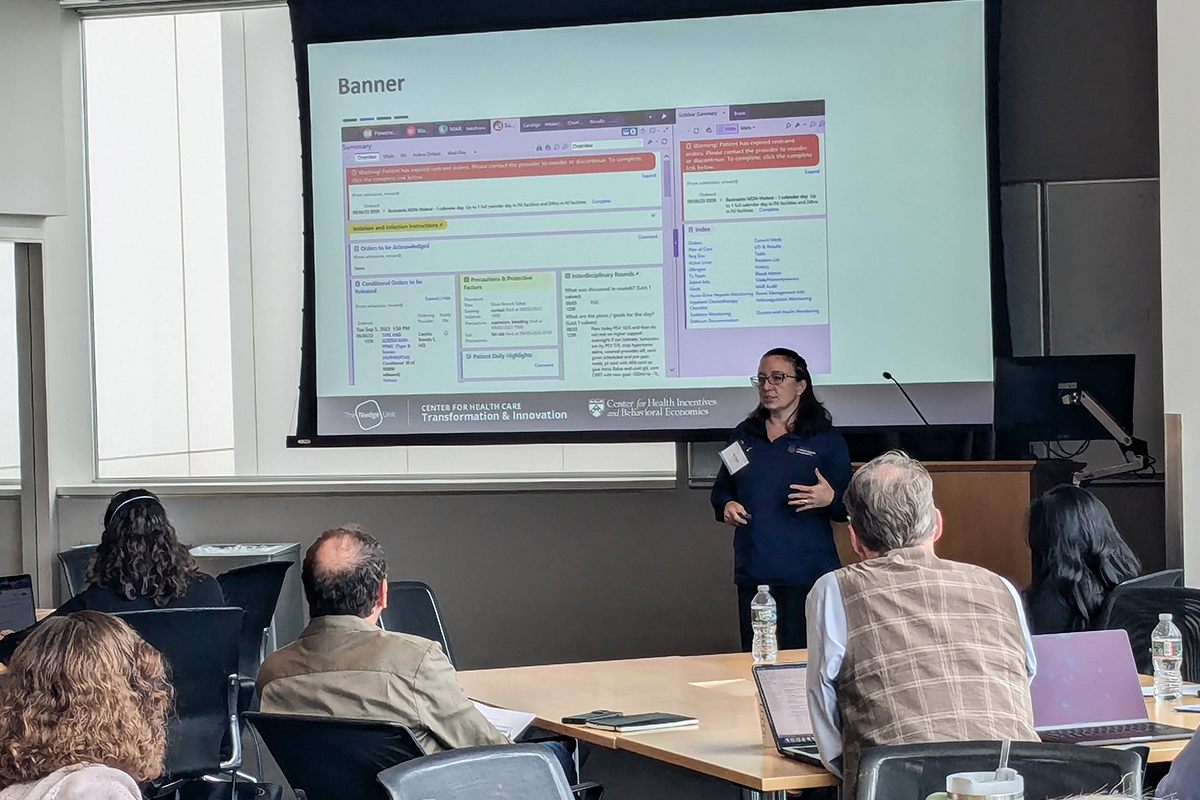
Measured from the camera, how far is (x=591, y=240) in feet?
18.5

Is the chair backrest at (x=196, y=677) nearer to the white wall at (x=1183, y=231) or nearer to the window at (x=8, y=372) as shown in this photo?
the white wall at (x=1183, y=231)

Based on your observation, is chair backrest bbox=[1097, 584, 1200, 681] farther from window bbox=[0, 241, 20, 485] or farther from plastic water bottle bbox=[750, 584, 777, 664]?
window bbox=[0, 241, 20, 485]

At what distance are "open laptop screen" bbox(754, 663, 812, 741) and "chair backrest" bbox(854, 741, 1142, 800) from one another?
60cm

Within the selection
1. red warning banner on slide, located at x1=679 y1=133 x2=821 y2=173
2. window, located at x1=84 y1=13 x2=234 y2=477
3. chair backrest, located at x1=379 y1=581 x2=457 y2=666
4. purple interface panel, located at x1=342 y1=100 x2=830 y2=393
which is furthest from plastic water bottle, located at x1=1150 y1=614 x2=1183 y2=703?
window, located at x1=84 y1=13 x2=234 y2=477

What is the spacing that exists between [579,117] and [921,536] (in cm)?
355

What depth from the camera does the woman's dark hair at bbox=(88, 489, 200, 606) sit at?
3.75 m

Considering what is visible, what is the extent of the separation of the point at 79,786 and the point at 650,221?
4146mm

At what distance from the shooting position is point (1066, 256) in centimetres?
556

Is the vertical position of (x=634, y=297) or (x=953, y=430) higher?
(x=634, y=297)

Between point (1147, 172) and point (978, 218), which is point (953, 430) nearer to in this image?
point (978, 218)

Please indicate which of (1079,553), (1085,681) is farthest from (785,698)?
(1079,553)

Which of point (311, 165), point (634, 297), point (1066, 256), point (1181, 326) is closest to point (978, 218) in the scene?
point (1066, 256)

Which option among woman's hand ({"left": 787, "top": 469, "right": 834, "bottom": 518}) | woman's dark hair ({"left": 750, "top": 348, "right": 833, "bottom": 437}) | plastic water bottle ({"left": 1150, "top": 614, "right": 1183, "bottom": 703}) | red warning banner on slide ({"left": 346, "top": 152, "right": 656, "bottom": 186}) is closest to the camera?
plastic water bottle ({"left": 1150, "top": 614, "right": 1183, "bottom": 703})

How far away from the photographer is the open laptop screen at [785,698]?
8.90 ft
